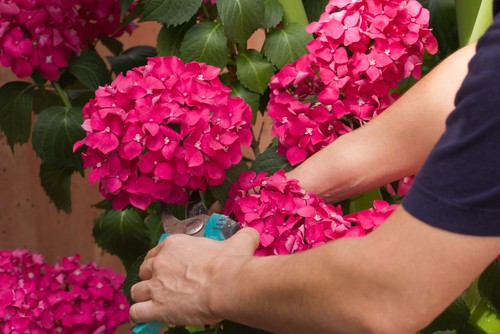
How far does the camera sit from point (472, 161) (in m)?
0.56

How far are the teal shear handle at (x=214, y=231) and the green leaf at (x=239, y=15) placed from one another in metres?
0.35

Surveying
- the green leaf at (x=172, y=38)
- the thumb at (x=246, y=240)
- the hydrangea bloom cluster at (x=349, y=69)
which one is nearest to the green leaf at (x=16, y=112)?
the green leaf at (x=172, y=38)

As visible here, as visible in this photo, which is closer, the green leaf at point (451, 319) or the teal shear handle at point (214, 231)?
the teal shear handle at point (214, 231)

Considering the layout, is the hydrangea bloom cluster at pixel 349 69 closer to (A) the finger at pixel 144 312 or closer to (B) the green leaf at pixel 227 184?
(B) the green leaf at pixel 227 184

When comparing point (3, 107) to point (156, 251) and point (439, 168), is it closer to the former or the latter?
point (156, 251)

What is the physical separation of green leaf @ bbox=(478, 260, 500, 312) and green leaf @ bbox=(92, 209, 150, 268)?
1.91 ft

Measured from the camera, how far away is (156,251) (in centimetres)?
92

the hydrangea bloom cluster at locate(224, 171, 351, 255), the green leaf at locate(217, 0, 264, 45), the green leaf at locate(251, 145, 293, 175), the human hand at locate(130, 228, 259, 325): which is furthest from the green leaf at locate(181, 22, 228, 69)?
the human hand at locate(130, 228, 259, 325)

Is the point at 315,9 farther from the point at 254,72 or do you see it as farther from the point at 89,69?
the point at 89,69

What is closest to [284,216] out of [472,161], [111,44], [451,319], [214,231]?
[214,231]

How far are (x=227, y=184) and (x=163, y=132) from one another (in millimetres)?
155

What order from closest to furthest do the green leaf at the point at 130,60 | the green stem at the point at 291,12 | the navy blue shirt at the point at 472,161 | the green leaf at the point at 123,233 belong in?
the navy blue shirt at the point at 472,161
the green stem at the point at 291,12
the green leaf at the point at 123,233
the green leaf at the point at 130,60

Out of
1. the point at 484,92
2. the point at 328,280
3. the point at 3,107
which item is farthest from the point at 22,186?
the point at 484,92

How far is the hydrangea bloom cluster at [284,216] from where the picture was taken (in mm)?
915
